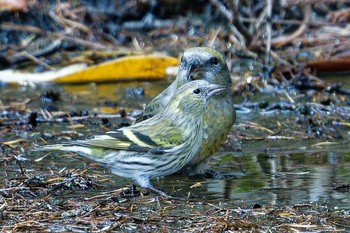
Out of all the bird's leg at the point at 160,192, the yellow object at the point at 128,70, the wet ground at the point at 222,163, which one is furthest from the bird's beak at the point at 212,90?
the yellow object at the point at 128,70

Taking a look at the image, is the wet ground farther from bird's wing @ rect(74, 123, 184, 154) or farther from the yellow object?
the yellow object

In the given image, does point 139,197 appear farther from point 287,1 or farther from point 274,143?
point 287,1

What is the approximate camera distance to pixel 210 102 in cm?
706

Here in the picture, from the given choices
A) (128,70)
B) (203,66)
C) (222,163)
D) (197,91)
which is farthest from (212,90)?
(128,70)

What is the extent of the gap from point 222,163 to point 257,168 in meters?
0.40

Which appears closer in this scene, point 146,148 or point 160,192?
point 160,192

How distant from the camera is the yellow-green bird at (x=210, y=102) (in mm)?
6859

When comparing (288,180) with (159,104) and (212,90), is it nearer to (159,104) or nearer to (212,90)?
(212,90)

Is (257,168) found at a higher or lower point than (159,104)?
lower

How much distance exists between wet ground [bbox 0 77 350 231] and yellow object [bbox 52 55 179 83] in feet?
1.66

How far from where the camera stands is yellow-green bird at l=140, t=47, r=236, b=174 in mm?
6859

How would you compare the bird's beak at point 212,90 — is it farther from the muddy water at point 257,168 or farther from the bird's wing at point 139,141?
the muddy water at point 257,168

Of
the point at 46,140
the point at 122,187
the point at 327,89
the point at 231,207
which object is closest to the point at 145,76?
the point at 327,89

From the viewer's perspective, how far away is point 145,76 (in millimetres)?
10977
